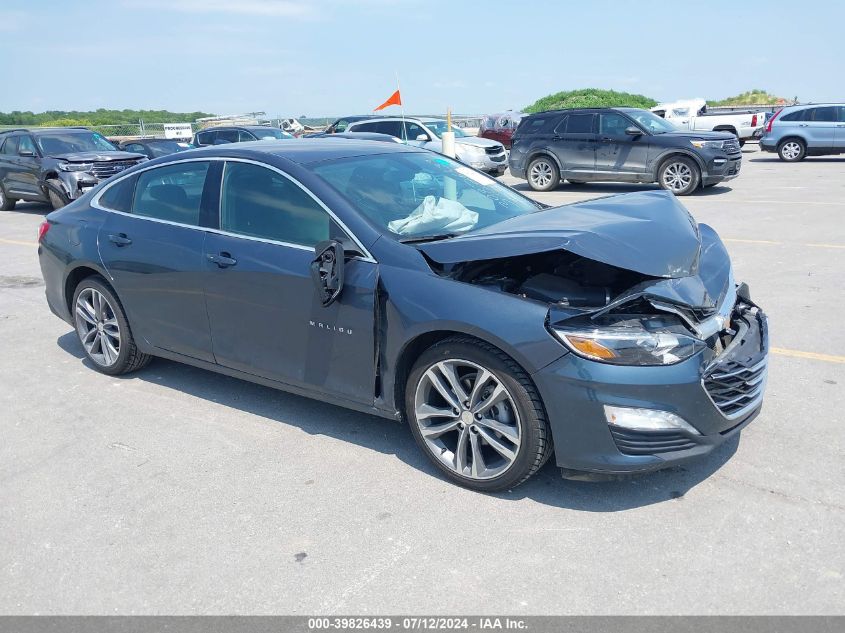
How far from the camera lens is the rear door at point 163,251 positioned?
15.6 feet

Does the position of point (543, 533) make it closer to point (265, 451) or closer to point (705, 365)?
point (705, 365)

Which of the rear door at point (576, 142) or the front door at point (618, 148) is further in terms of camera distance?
the rear door at point (576, 142)

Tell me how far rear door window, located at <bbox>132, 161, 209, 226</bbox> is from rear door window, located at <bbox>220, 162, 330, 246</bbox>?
10.1 inches

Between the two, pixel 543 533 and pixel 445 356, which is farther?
pixel 445 356

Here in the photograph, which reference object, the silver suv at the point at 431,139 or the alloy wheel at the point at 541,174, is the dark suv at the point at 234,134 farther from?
the alloy wheel at the point at 541,174

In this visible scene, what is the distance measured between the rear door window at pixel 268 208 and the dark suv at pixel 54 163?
10.7m

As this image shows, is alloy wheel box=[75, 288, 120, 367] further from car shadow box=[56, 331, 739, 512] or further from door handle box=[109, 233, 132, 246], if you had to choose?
door handle box=[109, 233, 132, 246]

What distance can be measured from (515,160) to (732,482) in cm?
1404

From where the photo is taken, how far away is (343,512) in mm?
3670

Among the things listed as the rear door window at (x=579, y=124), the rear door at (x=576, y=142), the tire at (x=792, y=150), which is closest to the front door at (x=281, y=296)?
the rear door at (x=576, y=142)

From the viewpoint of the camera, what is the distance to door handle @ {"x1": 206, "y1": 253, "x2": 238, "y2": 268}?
177 inches

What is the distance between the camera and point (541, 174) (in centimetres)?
1675

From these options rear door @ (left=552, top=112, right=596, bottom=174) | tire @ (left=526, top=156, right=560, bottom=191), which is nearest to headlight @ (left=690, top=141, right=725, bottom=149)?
rear door @ (left=552, top=112, right=596, bottom=174)

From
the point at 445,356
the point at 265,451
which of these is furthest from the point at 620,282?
the point at 265,451
